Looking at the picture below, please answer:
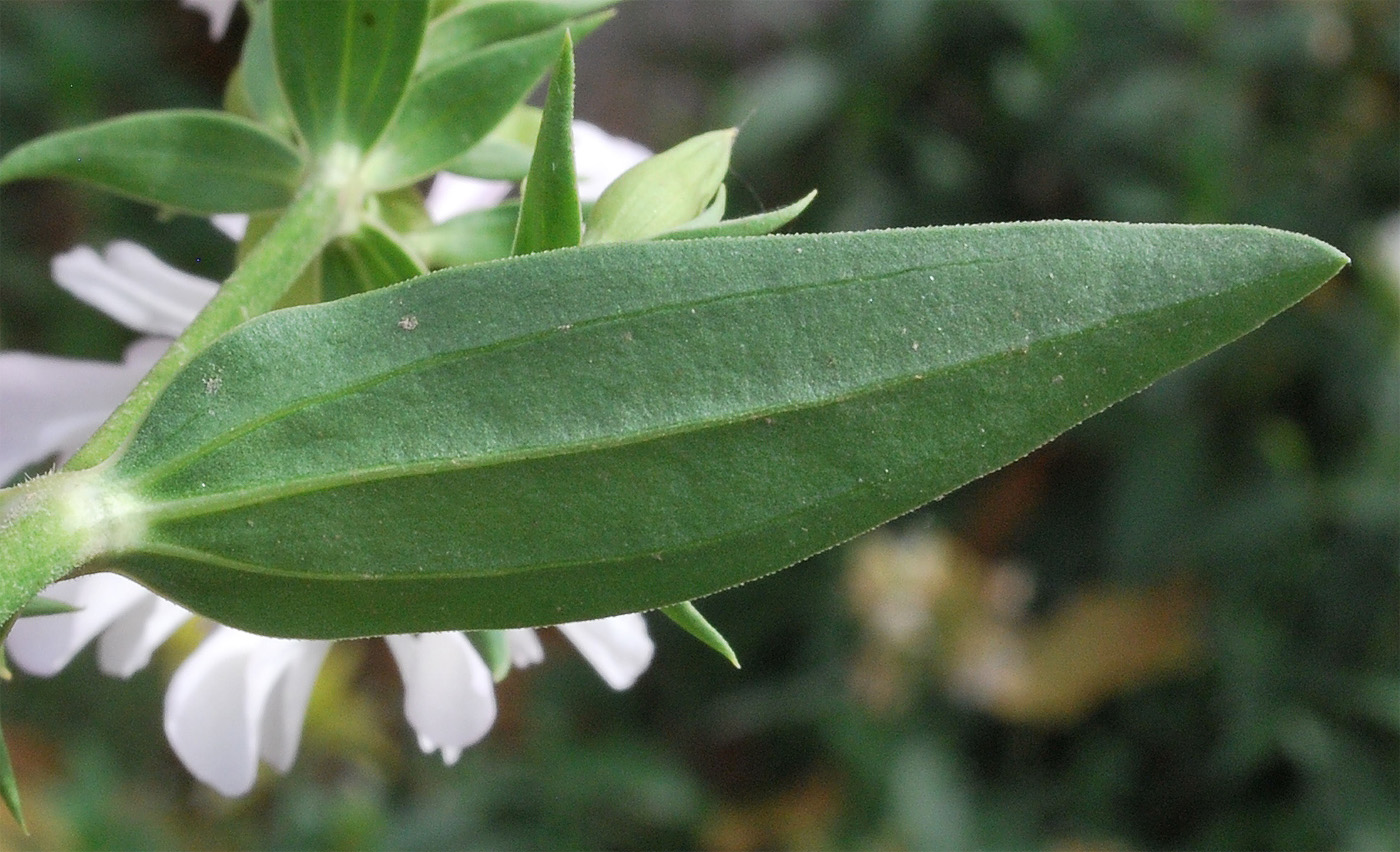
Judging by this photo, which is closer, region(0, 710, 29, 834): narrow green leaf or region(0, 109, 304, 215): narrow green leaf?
region(0, 710, 29, 834): narrow green leaf

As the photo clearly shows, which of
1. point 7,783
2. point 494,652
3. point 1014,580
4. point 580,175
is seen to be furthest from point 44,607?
point 1014,580

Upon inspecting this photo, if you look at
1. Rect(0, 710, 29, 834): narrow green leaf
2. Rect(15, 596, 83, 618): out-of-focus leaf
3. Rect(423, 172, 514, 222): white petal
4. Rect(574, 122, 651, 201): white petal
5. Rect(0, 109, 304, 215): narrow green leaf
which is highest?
Rect(0, 109, 304, 215): narrow green leaf

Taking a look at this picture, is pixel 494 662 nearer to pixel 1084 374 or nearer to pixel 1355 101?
pixel 1084 374

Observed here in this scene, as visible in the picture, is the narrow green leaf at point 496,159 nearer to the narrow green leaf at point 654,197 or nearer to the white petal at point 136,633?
the narrow green leaf at point 654,197

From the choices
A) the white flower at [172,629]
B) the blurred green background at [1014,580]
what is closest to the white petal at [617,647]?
the white flower at [172,629]

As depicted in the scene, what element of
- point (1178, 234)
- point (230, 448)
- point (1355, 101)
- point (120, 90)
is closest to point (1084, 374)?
point (1178, 234)

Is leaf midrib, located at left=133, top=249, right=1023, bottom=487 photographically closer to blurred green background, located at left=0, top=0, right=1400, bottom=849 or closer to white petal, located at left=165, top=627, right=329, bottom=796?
white petal, located at left=165, top=627, right=329, bottom=796

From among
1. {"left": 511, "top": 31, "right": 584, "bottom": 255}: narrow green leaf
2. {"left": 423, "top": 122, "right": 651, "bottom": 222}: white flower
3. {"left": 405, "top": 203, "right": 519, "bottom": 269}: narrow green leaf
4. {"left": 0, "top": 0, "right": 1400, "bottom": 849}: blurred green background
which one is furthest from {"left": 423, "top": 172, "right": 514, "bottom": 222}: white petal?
{"left": 0, "top": 0, "right": 1400, "bottom": 849}: blurred green background
